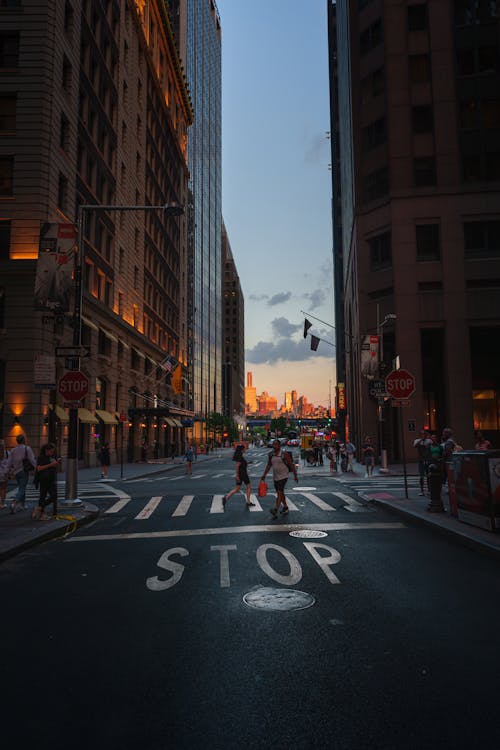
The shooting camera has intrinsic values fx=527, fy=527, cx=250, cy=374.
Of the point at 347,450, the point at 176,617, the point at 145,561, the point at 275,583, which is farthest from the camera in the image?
the point at 347,450

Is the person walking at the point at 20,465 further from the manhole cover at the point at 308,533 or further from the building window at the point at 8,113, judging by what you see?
the building window at the point at 8,113

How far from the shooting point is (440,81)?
37562mm

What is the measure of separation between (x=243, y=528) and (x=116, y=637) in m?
6.23

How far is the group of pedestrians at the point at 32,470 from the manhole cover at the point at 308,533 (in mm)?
5891

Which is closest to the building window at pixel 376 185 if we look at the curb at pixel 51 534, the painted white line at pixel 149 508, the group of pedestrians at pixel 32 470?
the painted white line at pixel 149 508

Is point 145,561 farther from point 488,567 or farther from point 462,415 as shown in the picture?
point 462,415

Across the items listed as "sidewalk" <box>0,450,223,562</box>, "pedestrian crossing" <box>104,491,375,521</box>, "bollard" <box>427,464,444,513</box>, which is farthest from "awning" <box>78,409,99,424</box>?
"bollard" <box>427,464,444,513</box>

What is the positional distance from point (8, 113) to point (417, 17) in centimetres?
2984

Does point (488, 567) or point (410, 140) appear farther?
point (410, 140)

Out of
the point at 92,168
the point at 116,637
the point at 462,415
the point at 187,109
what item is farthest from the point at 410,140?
the point at 187,109

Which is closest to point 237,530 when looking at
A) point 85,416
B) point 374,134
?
point 85,416

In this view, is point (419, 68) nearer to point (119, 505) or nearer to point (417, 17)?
point (417, 17)

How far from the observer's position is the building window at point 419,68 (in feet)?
125

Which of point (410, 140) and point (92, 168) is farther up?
point (410, 140)
